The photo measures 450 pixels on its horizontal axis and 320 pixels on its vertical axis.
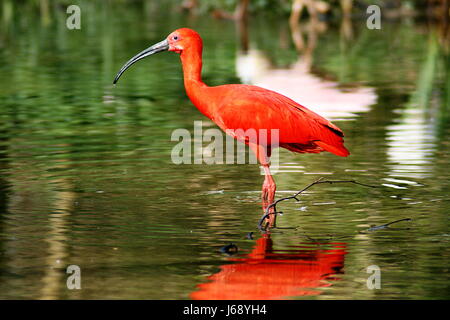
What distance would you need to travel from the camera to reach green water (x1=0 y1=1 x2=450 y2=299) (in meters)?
6.59

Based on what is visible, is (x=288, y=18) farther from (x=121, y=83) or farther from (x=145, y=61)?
(x=121, y=83)

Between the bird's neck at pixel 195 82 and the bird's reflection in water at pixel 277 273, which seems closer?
the bird's reflection in water at pixel 277 273

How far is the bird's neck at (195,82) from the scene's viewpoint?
8.91m

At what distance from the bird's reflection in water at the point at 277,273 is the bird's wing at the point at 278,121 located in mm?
1586

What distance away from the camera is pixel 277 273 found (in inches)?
263
